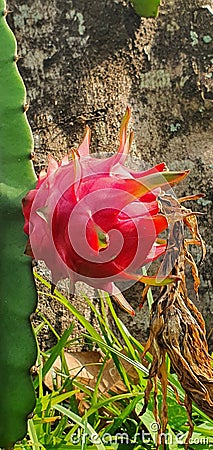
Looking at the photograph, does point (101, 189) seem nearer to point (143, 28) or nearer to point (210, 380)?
point (210, 380)

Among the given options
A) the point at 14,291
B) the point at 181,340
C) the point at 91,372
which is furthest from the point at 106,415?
the point at 14,291

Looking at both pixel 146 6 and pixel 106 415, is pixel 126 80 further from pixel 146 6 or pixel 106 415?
pixel 106 415

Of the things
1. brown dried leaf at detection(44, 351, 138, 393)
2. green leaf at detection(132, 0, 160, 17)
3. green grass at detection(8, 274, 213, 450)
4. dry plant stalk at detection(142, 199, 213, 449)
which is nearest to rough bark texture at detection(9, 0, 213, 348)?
green leaf at detection(132, 0, 160, 17)

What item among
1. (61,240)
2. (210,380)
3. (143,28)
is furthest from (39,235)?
(143,28)

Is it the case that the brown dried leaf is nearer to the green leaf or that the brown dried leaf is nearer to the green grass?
the green grass

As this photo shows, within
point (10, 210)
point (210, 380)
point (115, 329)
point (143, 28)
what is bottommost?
point (115, 329)

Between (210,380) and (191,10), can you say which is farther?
(191,10)
